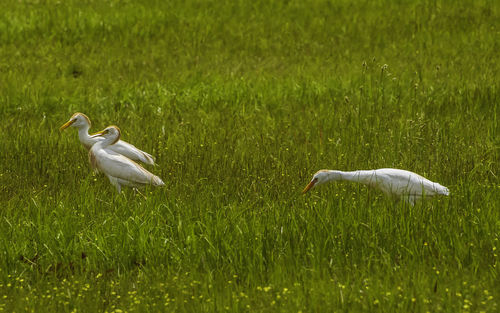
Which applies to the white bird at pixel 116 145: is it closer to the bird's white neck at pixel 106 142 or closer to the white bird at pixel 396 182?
the bird's white neck at pixel 106 142

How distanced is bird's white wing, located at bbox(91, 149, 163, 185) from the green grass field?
17cm

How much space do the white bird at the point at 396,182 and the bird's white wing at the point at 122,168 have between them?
133 cm

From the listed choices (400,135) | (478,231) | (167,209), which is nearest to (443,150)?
(400,135)

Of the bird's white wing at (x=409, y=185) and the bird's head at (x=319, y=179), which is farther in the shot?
the bird's head at (x=319, y=179)

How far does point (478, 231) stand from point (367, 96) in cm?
448

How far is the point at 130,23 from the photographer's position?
13523mm

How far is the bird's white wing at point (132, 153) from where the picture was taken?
724 cm

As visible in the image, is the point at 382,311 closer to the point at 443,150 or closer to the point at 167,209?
the point at 167,209

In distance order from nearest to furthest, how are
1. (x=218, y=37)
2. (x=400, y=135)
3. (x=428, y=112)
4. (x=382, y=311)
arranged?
(x=382, y=311) → (x=400, y=135) → (x=428, y=112) → (x=218, y=37)

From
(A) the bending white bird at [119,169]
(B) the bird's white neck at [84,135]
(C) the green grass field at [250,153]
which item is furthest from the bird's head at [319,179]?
(B) the bird's white neck at [84,135]

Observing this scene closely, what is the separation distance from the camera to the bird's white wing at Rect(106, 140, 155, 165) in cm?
724

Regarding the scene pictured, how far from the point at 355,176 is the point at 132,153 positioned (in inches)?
84.2

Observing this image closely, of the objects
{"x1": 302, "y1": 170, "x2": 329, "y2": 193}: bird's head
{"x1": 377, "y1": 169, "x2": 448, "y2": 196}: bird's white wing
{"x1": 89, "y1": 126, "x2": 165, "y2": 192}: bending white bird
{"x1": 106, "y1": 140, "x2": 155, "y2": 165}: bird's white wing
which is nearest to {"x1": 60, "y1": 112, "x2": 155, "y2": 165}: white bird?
{"x1": 106, "y1": 140, "x2": 155, "y2": 165}: bird's white wing

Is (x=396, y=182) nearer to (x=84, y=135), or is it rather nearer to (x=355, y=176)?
(x=355, y=176)
